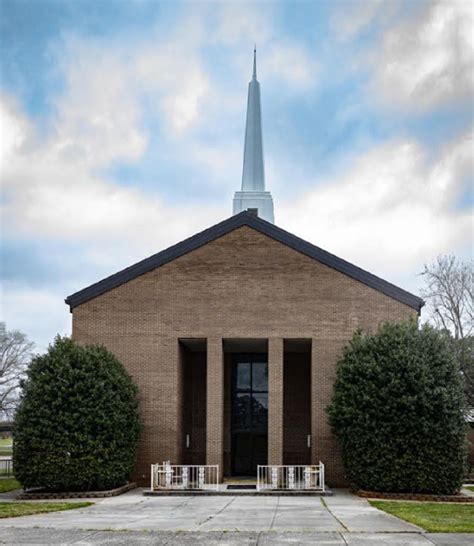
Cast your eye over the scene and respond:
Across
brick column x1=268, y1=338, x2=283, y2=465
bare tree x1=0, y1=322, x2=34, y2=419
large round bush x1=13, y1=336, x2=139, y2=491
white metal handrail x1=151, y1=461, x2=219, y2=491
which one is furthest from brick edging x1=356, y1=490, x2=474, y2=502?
bare tree x1=0, y1=322, x2=34, y2=419

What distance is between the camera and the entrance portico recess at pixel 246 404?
34.4m

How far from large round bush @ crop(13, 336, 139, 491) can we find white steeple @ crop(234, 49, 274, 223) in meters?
41.2

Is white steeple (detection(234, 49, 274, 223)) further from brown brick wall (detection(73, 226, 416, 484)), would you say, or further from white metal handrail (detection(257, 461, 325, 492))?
white metal handrail (detection(257, 461, 325, 492))

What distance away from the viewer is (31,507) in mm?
23266

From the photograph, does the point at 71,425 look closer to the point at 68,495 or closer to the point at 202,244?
the point at 68,495

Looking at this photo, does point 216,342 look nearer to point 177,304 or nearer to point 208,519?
point 177,304

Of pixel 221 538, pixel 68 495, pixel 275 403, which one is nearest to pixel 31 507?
pixel 68 495

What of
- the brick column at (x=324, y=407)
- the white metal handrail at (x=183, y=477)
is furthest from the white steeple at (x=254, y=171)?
the white metal handrail at (x=183, y=477)

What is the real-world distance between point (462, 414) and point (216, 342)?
959cm

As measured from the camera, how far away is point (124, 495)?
28281mm

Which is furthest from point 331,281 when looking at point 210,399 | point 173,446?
point 173,446

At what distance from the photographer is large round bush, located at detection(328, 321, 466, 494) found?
2767 centimetres

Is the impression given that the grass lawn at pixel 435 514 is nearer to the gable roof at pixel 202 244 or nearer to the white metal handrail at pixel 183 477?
the white metal handrail at pixel 183 477

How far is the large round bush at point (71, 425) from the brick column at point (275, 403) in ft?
18.5
